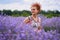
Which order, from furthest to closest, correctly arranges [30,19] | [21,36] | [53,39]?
[30,19] → [53,39] → [21,36]

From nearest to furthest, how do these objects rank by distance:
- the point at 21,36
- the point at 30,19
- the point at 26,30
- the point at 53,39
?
the point at 21,36 → the point at 26,30 → the point at 53,39 → the point at 30,19

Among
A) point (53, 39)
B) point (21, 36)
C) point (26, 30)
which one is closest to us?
point (21, 36)

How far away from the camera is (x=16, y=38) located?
226 centimetres

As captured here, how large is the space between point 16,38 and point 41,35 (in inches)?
13.7

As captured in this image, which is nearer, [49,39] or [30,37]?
[30,37]

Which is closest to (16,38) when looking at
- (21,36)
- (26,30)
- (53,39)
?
(21,36)

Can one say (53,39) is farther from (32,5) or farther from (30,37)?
(32,5)

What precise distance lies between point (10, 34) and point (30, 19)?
157cm

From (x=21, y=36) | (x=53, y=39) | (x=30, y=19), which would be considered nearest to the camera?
(x=21, y=36)

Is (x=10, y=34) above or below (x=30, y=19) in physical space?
above

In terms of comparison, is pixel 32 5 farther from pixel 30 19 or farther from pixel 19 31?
pixel 19 31

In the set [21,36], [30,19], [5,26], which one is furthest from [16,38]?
[30,19]

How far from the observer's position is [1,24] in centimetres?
259

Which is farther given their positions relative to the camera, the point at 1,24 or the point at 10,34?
the point at 1,24
